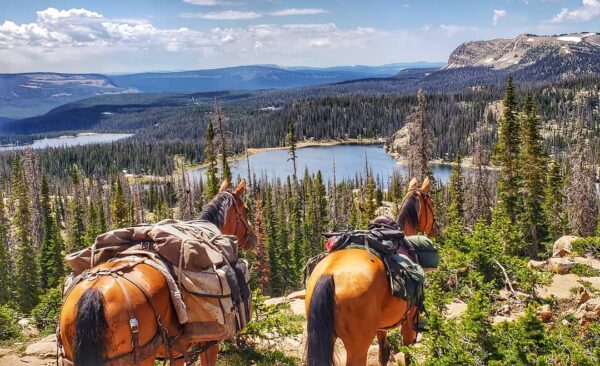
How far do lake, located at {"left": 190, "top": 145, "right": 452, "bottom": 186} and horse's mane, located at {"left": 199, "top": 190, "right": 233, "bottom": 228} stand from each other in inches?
4694

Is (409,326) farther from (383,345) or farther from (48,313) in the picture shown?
(48,313)

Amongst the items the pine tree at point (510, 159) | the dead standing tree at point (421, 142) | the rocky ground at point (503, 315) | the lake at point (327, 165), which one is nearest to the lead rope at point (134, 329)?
the rocky ground at point (503, 315)

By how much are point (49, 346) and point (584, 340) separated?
34.0 ft

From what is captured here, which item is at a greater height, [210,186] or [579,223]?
[210,186]

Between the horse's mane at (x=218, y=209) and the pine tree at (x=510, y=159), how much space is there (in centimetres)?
2555

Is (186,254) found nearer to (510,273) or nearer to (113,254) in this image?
(113,254)

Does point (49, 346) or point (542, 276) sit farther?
point (542, 276)

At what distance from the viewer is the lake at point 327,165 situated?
13962cm

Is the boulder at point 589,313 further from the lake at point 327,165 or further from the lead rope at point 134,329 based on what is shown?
the lake at point 327,165

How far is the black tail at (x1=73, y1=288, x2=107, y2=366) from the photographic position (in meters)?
4.67

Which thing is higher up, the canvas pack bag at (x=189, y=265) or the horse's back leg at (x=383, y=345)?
the canvas pack bag at (x=189, y=265)

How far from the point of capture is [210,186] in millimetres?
28250

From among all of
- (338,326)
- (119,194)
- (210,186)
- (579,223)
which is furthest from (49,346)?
(119,194)

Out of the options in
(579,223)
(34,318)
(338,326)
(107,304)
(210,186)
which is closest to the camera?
(107,304)
